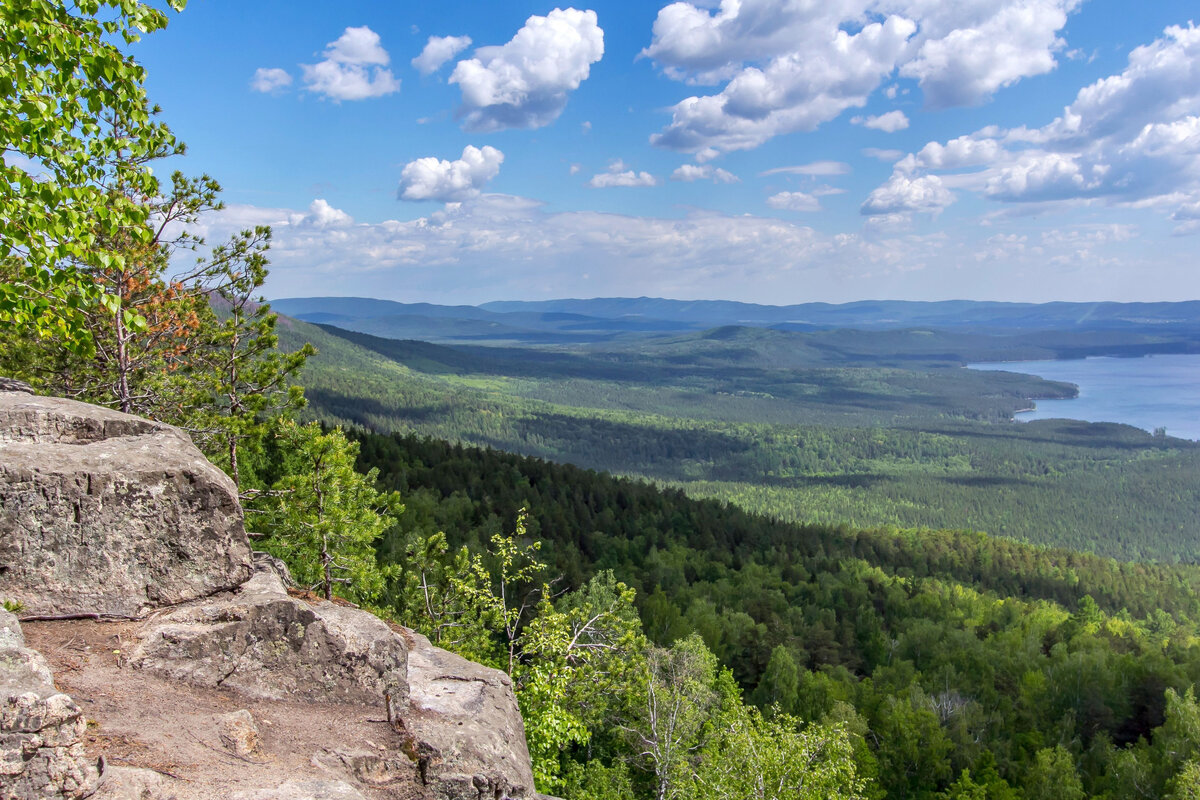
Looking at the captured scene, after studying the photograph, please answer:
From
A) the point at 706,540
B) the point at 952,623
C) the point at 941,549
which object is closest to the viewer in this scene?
the point at 952,623

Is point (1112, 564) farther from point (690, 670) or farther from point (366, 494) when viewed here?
point (366, 494)

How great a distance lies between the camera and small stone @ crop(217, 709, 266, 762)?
9.83 metres

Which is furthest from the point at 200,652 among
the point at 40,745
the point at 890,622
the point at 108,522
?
the point at 890,622

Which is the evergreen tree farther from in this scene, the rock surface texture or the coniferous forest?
the rock surface texture

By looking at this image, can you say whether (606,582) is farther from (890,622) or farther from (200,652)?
(200,652)

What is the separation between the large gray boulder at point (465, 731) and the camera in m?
10.9

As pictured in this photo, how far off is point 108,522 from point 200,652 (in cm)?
269

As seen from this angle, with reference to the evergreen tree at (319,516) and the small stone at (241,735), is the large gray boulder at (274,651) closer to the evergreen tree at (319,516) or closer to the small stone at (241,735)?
the small stone at (241,735)

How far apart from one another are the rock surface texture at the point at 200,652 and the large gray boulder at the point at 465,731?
3 cm

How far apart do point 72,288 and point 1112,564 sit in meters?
177

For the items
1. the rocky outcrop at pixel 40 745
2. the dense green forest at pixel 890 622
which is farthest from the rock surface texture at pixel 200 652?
the dense green forest at pixel 890 622

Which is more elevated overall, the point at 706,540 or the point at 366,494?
the point at 366,494

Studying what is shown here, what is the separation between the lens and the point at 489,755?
37.7 ft

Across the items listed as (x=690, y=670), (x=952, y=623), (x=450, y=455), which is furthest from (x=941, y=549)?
(x=690, y=670)
